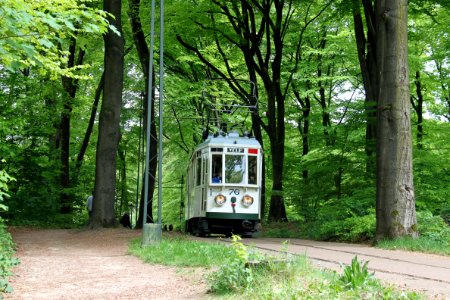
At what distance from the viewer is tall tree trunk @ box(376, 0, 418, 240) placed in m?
12.2

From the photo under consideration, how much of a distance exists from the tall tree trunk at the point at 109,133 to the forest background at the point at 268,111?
100mm

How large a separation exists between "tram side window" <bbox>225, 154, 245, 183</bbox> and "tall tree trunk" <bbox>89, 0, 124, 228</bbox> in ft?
11.4

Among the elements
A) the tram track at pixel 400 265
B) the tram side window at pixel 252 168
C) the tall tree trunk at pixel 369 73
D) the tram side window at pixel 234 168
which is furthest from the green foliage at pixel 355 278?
the tram side window at pixel 252 168

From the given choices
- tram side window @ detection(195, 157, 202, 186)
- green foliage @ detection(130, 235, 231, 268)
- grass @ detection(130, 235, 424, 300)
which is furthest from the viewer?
tram side window @ detection(195, 157, 202, 186)

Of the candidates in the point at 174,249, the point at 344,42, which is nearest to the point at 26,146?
the point at 344,42

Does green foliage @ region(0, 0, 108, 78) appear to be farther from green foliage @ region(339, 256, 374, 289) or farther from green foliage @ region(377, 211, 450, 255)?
green foliage @ region(377, 211, 450, 255)

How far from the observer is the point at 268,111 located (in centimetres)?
2241

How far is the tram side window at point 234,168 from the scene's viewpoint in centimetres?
1644

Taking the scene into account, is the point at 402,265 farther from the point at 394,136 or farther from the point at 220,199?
the point at 220,199

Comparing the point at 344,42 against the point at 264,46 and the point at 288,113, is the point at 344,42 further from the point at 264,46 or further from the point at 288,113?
the point at 288,113

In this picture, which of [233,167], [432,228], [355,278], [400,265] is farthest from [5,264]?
[233,167]

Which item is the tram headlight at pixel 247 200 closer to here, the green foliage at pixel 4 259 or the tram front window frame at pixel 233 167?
the tram front window frame at pixel 233 167

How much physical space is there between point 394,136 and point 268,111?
10.3 m

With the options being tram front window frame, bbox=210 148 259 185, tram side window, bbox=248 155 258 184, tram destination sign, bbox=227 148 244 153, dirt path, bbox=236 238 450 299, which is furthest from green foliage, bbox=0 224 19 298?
tram side window, bbox=248 155 258 184
